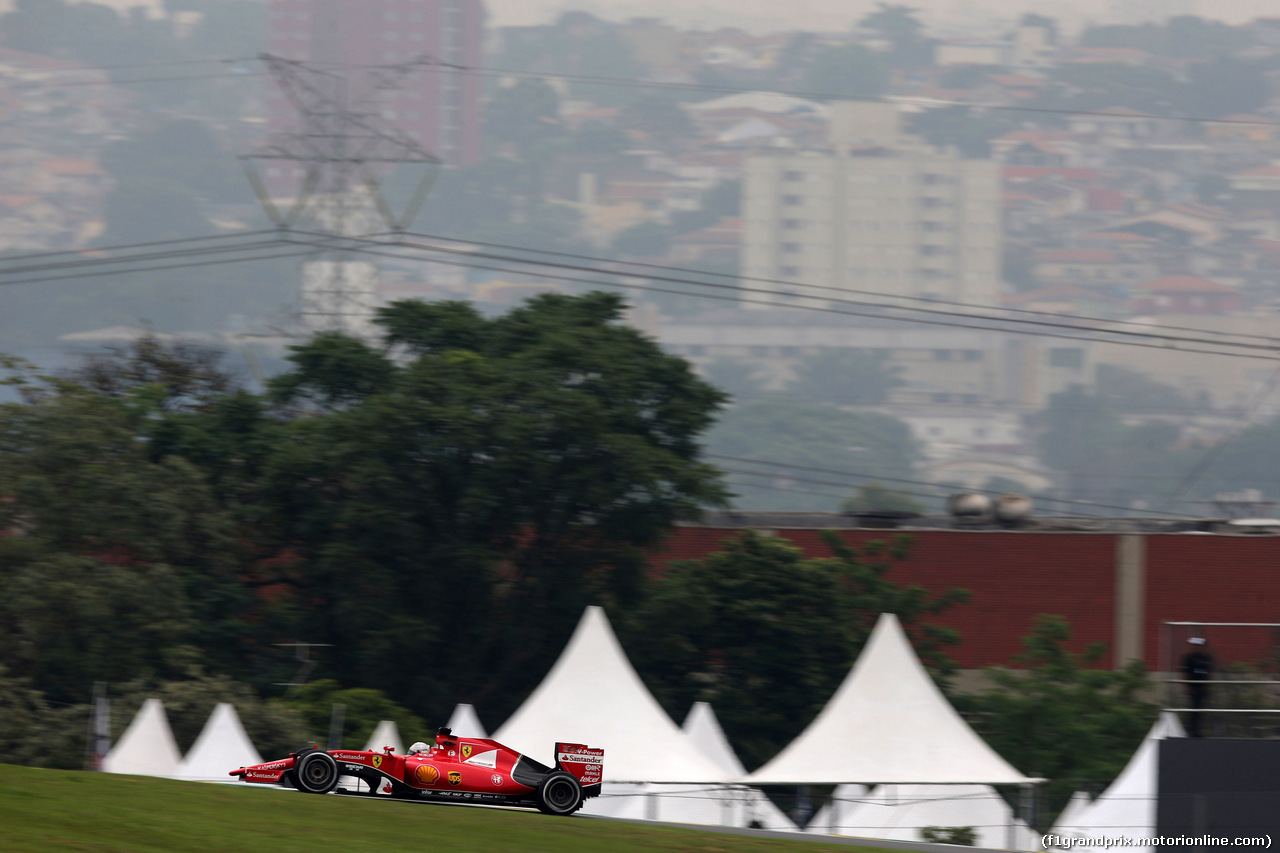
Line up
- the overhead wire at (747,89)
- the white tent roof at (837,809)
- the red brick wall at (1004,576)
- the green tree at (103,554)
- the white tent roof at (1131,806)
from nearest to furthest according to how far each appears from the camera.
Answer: the white tent roof at (1131,806) → the white tent roof at (837,809) → the green tree at (103,554) → the red brick wall at (1004,576) → the overhead wire at (747,89)

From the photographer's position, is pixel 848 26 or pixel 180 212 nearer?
pixel 180 212

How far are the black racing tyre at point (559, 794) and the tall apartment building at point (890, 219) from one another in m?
130

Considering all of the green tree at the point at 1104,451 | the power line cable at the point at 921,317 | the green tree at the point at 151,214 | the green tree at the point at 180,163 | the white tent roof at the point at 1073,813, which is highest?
the green tree at the point at 180,163

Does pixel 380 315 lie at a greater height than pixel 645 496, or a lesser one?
greater

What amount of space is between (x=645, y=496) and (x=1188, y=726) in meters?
19.5

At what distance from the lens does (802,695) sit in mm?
38844

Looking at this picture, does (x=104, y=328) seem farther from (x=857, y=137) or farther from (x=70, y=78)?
(x=857, y=137)

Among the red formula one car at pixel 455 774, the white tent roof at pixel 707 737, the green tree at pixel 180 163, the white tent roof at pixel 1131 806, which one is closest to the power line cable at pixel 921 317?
A: the green tree at pixel 180 163

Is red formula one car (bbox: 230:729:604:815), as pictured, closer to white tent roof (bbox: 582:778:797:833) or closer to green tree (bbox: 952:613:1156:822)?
white tent roof (bbox: 582:778:797:833)

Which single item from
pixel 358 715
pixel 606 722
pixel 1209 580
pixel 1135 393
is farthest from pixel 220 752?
pixel 1135 393

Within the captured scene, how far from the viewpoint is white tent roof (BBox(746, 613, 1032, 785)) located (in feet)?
80.7

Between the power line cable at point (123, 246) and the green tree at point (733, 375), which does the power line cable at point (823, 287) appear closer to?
the green tree at point (733, 375)

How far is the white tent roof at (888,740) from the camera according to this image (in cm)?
2461

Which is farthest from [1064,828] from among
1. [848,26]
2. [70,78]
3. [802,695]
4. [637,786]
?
[70,78]
